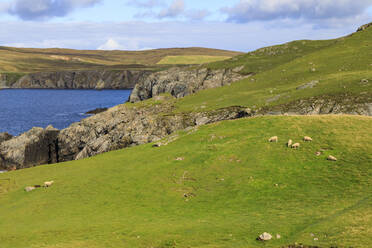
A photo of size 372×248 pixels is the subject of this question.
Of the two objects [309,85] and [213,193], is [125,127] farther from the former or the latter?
[213,193]

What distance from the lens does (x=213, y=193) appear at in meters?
28.1

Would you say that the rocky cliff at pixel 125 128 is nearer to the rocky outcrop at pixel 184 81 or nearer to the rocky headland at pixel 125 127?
the rocky headland at pixel 125 127

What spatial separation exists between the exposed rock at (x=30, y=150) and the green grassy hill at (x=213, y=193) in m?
30.9

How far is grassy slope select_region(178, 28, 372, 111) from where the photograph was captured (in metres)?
58.0

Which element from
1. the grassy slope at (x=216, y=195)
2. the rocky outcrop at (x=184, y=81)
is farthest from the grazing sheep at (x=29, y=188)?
the rocky outcrop at (x=184, y=81)

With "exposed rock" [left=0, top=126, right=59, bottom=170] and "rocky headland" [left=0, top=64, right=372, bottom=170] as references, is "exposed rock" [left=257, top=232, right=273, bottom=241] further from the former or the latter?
"exposed rock" [left=0, top=126, right=59, bottom=170]

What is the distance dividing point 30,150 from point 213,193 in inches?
2220

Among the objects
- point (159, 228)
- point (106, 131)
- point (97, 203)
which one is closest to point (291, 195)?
point (159, 228)

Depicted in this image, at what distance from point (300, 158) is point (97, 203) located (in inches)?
698

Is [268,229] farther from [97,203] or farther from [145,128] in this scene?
[145,128]

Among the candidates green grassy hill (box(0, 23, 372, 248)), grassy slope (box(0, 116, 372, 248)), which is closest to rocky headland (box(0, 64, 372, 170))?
green grassy hill (box(0, 23, 372, 248))

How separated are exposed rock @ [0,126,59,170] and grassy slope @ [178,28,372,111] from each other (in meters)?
29.6

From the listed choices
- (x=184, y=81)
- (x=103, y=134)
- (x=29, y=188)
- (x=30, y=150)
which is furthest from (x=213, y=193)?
(x=184, y=81)

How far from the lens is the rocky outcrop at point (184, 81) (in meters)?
99.6
